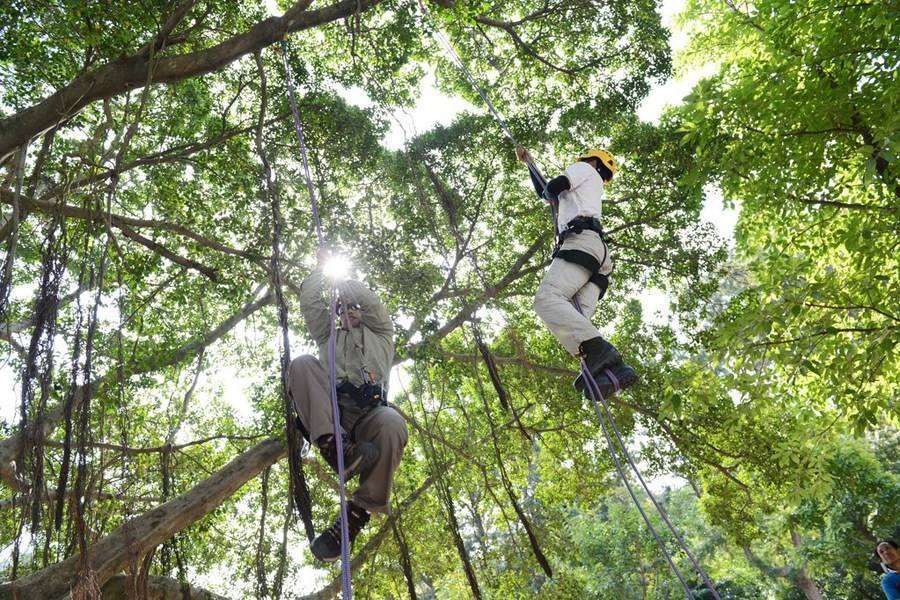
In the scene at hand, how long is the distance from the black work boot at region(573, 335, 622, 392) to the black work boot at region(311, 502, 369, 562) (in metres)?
1.33

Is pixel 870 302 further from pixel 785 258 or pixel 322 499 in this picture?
pixel 322 499

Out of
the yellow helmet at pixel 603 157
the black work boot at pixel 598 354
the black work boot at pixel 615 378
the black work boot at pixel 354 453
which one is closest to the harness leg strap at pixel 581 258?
the black work boot at pixel 598 354

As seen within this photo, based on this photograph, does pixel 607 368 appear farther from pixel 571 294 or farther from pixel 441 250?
pixel 441 250

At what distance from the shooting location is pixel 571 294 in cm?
314

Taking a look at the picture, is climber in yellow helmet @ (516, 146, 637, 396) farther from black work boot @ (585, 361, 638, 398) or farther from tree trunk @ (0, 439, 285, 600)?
tree trunk @ (0, 439, 285, 600)

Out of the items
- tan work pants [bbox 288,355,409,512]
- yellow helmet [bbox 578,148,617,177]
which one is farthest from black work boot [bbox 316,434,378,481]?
yellow helmet [bbox 578,148,617,177]

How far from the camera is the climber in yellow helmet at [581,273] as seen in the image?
2818mm

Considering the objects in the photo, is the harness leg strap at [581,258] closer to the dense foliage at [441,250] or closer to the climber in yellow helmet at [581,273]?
the climber in yellow helmet at [581,273]

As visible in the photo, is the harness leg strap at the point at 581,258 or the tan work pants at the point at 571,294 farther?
the harness leg strap at the point at 581,258

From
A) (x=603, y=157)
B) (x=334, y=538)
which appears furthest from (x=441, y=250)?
(x=334, y=538)

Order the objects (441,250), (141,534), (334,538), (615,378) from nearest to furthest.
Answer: (615,378)
(334,538)
(141,534)
(441,250)

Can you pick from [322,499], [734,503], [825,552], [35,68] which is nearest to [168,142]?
[35,68]

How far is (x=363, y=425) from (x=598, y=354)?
127 centimetres

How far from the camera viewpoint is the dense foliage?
12.5 ft
